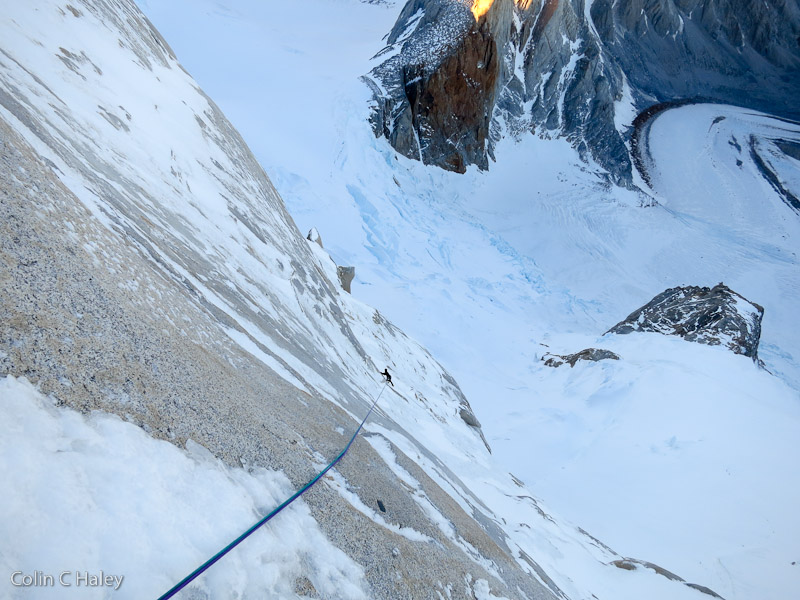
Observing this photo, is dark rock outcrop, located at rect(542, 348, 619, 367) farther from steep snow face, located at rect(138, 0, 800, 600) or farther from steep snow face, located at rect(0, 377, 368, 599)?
steep snow face, located at rect(0, 377, 368, 599)

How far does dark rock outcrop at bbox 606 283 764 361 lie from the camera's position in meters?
12.3

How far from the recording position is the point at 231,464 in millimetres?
1888

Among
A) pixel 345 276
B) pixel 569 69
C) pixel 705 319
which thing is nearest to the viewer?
pixel 345 276

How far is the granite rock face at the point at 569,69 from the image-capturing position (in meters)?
20.0

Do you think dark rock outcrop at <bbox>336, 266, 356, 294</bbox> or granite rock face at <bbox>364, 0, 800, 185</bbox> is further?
granite rock face at <bbox>364, 0, 800, 185</bbox>

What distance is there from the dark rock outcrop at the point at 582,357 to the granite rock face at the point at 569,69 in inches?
425

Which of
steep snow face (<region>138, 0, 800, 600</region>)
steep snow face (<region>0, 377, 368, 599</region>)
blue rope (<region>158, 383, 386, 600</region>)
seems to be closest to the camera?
steep snow face (<region>0, 377, 368, 599</region>)

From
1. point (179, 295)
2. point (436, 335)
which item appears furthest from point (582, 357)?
point (179, 295)

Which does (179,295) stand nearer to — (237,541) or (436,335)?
(237,541)

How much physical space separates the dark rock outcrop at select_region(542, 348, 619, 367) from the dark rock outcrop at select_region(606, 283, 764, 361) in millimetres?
2352

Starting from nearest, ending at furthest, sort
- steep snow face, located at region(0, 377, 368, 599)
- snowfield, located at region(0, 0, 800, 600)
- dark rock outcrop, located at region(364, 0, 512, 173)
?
steep snow face, located at region(0, 377, 368, 599) < snowfield, located at region(0, 0, 800, 600) < dark rock outcrop, located at region(364, 0, 512, 173)

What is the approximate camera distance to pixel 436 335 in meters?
12.7

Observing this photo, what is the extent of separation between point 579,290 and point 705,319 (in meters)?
Result: 5.84

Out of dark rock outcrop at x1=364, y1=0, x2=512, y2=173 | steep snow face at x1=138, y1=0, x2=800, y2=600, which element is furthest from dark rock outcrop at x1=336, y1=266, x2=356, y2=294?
dark rock outcrop at x1=364, y1=0, x2=512, y2=173
